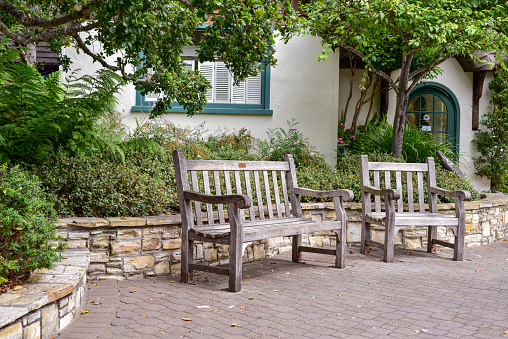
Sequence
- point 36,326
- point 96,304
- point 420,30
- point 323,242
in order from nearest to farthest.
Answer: point 36,326 < point 96,304 < point 323,242 < point 420,30

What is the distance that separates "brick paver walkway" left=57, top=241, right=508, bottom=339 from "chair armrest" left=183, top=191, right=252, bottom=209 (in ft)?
2.48

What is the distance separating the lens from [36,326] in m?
2.74

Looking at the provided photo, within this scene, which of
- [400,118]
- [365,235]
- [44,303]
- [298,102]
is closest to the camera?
[44,303]

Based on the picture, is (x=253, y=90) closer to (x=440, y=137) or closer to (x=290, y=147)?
(x=290, y=147)

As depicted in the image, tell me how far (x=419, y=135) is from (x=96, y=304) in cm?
723

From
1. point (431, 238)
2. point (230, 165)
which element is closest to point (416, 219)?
point (431, 238)

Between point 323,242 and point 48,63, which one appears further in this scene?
point 48,63

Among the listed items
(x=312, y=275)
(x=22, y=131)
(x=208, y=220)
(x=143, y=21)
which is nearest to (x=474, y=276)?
(x=312, y=275)

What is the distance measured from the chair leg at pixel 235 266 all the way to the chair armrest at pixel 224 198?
0.35 m

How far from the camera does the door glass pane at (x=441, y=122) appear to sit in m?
11.7

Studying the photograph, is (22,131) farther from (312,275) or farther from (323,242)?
(323,242)

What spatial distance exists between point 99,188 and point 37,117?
0.96m

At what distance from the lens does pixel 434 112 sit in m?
11.7

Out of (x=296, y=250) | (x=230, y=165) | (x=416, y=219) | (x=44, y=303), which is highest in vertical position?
(x=230, y=165)
